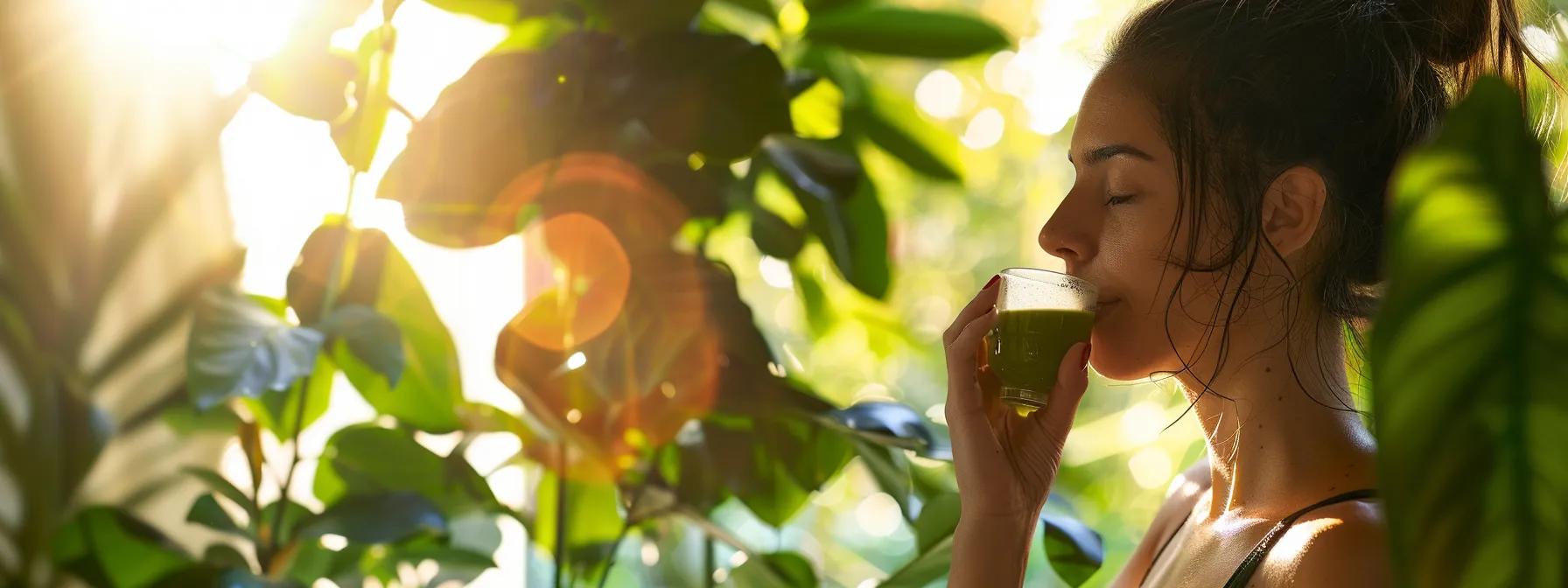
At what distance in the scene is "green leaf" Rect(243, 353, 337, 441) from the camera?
3.40ft

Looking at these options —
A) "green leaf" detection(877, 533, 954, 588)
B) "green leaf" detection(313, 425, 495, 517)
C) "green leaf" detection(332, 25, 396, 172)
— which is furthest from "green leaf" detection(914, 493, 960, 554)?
"green leaf" detection(332, 25, 396, 172)

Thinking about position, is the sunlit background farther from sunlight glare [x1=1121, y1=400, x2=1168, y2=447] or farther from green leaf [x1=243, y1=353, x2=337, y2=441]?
green leaf [x1=243, y1=353, x2=337, y2=441]

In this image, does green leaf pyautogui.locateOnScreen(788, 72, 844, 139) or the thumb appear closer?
the thumb

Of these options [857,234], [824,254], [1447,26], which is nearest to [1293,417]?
[1447,26]

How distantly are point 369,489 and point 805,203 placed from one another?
0.52 meters

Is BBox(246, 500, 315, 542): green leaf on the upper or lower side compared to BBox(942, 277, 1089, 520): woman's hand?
lower

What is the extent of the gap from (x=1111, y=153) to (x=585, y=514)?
0.69m

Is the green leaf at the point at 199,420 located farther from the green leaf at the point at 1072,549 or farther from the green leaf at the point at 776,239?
the green leaf at the point at 1072,549

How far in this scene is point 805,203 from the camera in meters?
1.15

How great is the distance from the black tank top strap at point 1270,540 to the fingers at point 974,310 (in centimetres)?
29

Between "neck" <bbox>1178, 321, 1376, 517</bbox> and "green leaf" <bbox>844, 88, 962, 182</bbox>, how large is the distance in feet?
1.48

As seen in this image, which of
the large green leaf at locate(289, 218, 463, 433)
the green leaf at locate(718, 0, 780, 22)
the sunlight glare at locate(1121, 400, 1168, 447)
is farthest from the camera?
the sunlight glare at locate(1121, 400, 1168, 447)

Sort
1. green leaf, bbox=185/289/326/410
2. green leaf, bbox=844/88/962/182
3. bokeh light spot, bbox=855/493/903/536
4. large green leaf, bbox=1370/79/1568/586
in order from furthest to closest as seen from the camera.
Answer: bokeh light spot, bbox=855/493/903/536 < green leaf, bbox=844/88/962/182 < green leaf, bbox=185/289/326/410 < large green leaf, bbox=1370/79/1568/586

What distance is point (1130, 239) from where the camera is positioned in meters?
0.85
